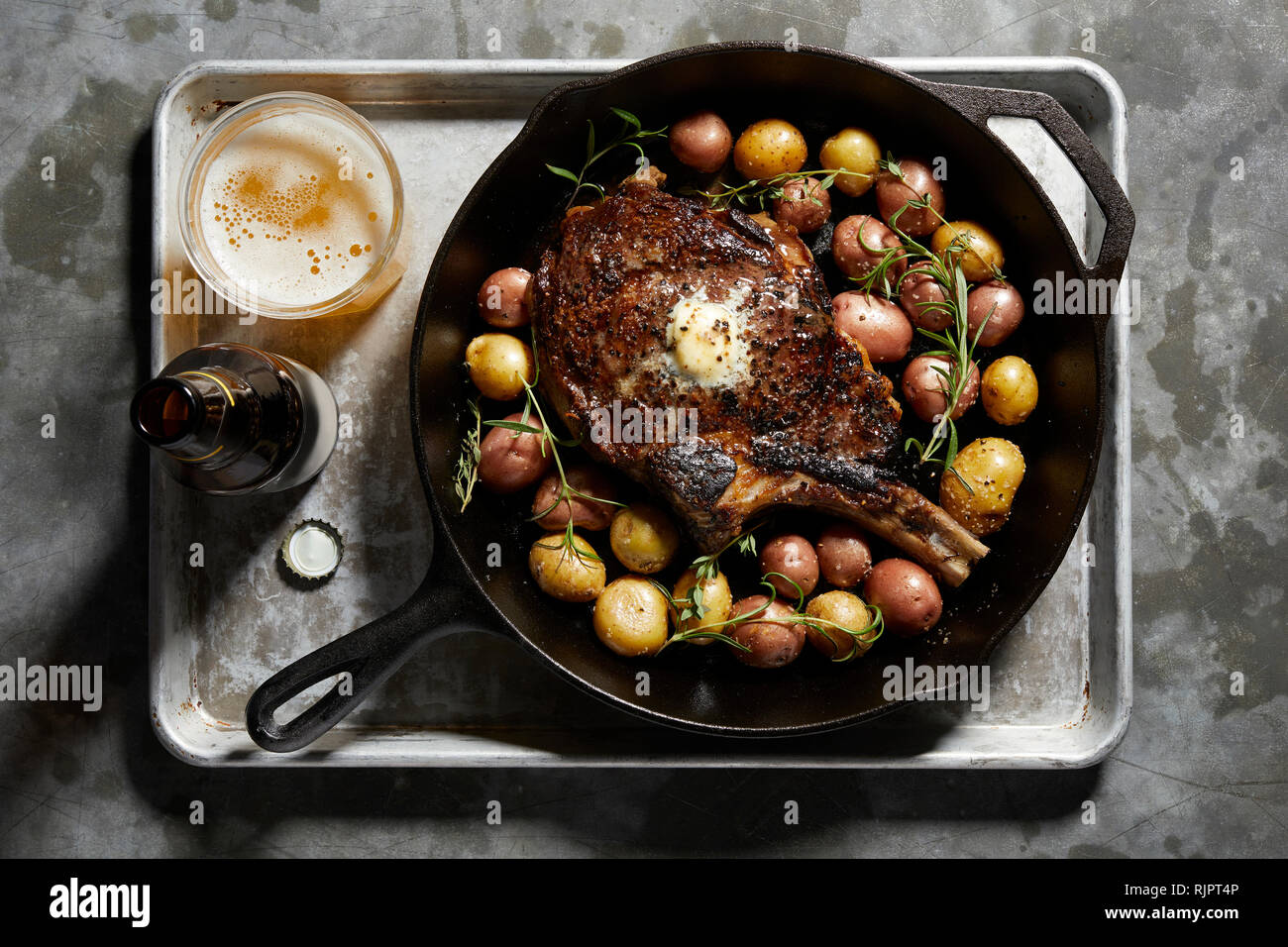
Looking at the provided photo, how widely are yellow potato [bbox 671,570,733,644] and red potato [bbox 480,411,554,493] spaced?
14.8 inches

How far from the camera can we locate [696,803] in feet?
6.84

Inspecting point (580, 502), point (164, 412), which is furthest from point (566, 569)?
point (164, 412)

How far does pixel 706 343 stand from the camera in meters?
1.68

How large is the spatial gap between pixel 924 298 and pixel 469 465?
99 cm

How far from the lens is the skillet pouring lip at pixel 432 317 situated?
169 cm

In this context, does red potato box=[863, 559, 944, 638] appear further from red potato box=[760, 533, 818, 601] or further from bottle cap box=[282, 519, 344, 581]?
bottle cap box=[282, 519, 344, 581]

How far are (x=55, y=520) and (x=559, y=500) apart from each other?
126 cm

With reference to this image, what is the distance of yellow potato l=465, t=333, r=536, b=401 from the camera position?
1852 mm

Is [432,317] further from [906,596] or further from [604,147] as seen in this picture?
[906,596]

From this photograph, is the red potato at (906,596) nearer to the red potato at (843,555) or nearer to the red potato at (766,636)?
the red potato at (843,555)

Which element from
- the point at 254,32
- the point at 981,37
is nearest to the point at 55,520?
the point at 254,32

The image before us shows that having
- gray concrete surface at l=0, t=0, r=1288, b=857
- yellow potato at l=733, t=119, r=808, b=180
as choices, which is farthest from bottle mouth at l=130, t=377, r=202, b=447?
yellow potato at l=733, t=119, r=808, b=180

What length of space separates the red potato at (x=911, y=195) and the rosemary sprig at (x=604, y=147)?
47 centimetres

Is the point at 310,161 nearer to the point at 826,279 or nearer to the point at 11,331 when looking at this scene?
the point at 11,331
